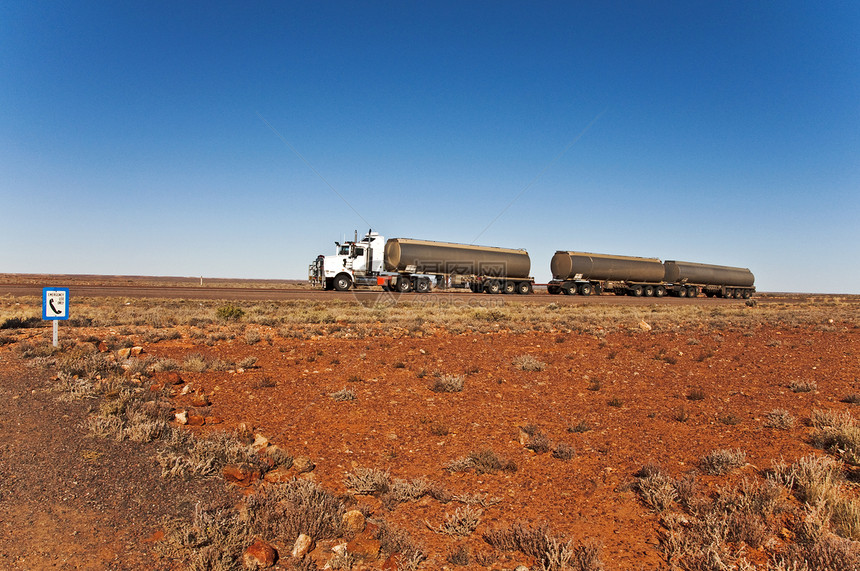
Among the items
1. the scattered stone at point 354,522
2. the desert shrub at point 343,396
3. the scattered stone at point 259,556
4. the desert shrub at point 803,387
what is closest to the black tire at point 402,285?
the desert shrub at point 343,396

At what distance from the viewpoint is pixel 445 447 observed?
266 inches

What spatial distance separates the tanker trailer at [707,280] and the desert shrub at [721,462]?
50.7 meters

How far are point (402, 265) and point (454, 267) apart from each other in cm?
495

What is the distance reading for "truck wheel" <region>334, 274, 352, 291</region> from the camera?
3619 cm

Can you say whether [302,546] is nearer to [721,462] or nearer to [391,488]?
[391,488]

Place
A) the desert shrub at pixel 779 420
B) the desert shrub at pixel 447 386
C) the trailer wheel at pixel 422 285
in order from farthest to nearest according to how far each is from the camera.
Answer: the trailer wheel at pixel 422 285 < the desert shrub at pixel 447 386 < the desert shrub at pixel 779 420

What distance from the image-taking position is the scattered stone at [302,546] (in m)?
4.08

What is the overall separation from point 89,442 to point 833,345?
21372 millimetres

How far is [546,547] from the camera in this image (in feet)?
13.6

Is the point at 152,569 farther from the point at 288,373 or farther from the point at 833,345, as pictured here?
the point at 833,345

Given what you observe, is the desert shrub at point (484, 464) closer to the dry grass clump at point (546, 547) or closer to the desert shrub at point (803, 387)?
the dry grass clump at point (546, 547)

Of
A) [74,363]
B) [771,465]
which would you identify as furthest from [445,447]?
[74,363]

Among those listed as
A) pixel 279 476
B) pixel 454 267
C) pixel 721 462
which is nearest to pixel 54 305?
pixel 279 476

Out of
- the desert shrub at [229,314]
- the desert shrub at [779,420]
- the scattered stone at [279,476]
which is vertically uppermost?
the desert shrub at [229,314]
